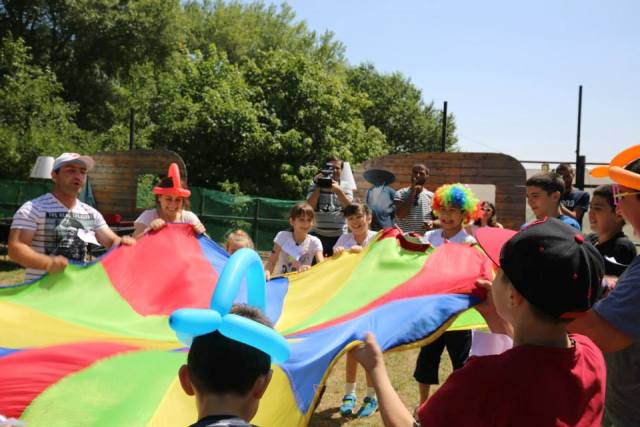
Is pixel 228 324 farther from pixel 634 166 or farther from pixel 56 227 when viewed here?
pixel 56 227

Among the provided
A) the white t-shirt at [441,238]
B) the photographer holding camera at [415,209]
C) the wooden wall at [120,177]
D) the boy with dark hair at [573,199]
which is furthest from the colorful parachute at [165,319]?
the wooden wall at [120,177]

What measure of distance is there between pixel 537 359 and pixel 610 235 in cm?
205

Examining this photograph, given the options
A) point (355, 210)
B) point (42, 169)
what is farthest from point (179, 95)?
point (355, 210)

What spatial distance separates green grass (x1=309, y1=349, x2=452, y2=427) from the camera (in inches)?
162

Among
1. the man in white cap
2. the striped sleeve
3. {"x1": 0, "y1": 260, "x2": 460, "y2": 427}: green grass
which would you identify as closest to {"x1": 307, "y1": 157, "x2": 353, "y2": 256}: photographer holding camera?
{"x1": 0, "y1": 260, "x2": 460, "y2": 427}: green grass

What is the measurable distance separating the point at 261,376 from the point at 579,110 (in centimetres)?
2292

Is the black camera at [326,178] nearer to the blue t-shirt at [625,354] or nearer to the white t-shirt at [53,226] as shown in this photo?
the white t-shirt at [53,226]

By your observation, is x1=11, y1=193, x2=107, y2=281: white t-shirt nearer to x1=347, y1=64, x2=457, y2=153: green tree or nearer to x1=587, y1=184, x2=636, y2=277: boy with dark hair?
x1=587, y1=184, x2=636, y2=277: boy with dark hair

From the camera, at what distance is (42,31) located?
26.4m

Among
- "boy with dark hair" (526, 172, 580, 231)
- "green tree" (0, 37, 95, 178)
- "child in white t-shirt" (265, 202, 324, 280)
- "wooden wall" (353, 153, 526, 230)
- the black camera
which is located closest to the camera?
"boy with dark hair" (526, 172, 580, 231)

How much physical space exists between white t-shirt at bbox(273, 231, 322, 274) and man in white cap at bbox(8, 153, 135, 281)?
148 cm

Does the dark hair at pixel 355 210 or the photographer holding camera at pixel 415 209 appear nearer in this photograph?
the dark hair at pixel 355 210

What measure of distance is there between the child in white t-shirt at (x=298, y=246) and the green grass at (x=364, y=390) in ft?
3.35

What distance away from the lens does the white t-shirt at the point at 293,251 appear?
15.6 ft
